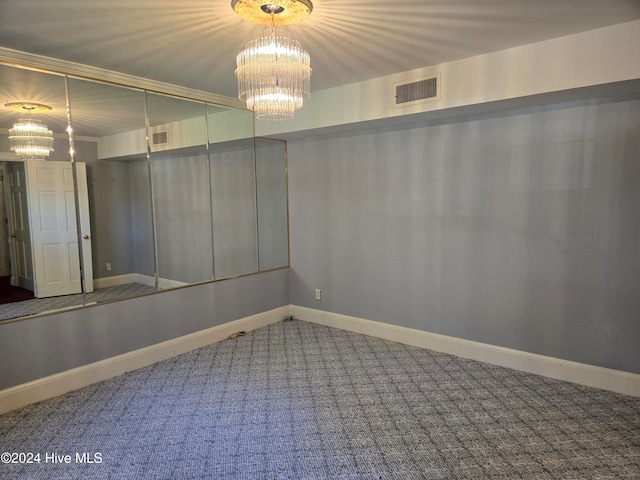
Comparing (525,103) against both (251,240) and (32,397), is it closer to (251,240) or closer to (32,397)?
(251,240)

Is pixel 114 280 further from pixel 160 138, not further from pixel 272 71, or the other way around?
pixel 272 71

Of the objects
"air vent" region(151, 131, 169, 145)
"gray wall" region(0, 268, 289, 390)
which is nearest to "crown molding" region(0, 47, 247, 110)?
"air vent" region(151, 131, 169, 145)

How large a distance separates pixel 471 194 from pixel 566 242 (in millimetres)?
847

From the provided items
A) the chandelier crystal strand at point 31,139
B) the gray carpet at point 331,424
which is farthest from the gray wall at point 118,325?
the chandelier crystal strand at point 31,139

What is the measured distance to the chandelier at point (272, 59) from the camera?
2.12 meters

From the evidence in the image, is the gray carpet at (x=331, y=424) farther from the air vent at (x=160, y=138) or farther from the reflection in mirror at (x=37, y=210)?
the air vent at (x=160, y=138)

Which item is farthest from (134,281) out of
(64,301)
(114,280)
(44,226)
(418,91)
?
(418,91)

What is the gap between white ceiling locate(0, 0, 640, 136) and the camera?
220 cm

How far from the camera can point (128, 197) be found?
12.3 feet

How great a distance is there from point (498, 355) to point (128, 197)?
12.1 ft

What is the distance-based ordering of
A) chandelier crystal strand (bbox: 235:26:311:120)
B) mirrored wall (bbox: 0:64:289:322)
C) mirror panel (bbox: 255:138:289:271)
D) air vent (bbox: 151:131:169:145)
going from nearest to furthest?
1. chandelier crystal strand (bbox: 235:26:311:120)
2. mirrored wall (bbox: 0:64:289:322)
3. air vent (bbox: 151:131:169:145)
4. mirror panel (bbox: 255:138:289:271)

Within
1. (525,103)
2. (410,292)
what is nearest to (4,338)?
(410,292)

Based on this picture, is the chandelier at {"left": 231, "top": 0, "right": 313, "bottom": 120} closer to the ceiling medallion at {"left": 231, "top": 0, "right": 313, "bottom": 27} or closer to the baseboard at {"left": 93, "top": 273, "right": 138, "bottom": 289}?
the ceiling medallion at {"left": 231, "top": 0, "right": 313, "bottom": 27}

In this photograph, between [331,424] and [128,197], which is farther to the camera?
[128,197]
